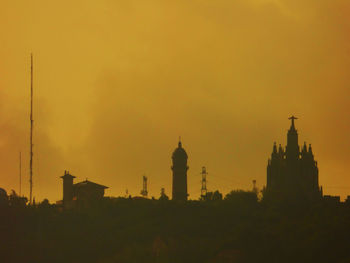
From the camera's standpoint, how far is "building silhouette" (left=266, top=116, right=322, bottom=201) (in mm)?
167375

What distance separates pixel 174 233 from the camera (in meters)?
145

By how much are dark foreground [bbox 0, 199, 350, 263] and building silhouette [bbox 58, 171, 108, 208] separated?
1.87 meters

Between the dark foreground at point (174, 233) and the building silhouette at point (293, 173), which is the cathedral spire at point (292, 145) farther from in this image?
the dark foreground at point (174, 233)

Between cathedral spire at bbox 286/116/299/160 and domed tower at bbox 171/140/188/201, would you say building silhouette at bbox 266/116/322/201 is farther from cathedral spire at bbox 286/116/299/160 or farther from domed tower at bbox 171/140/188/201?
domed tower at bbox 171/140/188/201

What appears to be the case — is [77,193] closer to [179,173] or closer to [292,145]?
[179,173]

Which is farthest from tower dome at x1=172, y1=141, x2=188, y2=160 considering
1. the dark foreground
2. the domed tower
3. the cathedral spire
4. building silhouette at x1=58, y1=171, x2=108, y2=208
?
the cathedral spire

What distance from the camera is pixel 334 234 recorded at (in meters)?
145

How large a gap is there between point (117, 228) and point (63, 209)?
8.70 metres

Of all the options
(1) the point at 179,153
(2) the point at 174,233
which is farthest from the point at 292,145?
(2) the point at 174,233

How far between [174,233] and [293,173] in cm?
3274

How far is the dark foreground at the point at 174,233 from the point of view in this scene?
13538 centimetres

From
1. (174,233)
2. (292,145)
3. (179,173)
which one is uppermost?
(292,145)

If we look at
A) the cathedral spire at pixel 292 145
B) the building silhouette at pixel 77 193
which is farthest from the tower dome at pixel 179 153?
the cathedral spire at pixel 292 145

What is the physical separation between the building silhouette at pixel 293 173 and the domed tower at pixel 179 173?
55.7ft
